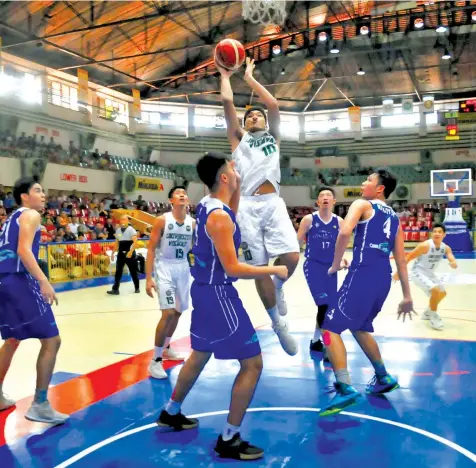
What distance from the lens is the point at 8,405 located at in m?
4.12

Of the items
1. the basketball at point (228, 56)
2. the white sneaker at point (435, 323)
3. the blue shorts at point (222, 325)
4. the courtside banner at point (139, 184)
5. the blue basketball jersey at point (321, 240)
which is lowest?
the white sneaker at point (435, 323)

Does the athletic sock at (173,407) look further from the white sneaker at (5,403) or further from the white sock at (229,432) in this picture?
the white sneaker at (5,403)

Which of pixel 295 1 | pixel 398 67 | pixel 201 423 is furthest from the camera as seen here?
pixel 398 67

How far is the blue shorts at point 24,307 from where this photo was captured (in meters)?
3.74

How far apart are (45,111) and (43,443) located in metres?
22.2

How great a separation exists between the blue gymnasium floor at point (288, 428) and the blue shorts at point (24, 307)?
71cm

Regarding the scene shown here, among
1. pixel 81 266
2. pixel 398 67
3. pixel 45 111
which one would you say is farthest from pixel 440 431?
pixel 398 67

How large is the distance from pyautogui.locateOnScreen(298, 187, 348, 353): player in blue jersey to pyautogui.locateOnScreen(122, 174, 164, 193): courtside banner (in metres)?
20.3

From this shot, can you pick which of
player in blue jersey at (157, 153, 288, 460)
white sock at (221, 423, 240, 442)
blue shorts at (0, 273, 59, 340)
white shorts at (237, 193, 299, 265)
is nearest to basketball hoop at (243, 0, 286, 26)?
white shorts at (237, 193, 299, 265)

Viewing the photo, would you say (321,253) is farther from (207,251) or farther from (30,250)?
(30,250)

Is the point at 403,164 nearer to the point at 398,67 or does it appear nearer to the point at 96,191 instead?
the point at 398,67

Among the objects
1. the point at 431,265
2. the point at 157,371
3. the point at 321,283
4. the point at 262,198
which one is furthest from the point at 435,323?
the point at 157,371


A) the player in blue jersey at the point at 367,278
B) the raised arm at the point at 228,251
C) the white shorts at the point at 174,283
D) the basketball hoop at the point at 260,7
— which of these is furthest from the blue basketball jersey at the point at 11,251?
the basketball hoop at the point at 260,7

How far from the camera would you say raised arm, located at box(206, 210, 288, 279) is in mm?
2980
